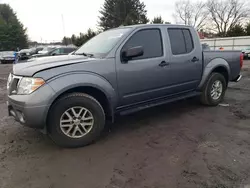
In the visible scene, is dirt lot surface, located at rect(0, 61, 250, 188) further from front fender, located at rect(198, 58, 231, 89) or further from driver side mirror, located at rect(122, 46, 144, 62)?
driver side mirror, located at rect(122, 46, 144, 62)

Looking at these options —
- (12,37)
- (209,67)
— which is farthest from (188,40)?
(12,37)

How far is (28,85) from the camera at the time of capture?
3199 millimetres

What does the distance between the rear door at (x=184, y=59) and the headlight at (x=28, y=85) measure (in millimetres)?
2389

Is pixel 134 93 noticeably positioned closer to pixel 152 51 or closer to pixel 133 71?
pixel 133 71

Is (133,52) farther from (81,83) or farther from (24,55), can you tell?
(24,55)

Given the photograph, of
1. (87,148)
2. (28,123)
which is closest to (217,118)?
(87,148)

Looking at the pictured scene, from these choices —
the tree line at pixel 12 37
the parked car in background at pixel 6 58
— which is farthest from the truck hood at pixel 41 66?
the tree line at pixel 12 37

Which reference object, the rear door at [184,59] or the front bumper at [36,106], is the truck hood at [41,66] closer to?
the front bumper at [36,106]

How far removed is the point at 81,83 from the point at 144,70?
3.85ft

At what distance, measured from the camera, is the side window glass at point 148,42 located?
13.3 feet

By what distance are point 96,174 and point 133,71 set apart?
178 centimetres

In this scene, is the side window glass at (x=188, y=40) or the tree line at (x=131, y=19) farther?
the tree line at (x=131, y=19)

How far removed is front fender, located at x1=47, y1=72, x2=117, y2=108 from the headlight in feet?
0.42

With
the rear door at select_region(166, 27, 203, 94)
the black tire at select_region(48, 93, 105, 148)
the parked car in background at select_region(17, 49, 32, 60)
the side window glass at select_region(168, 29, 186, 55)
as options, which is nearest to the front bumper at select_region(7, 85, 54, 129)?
the black tire at select_region(48, 93, 105, 148)
